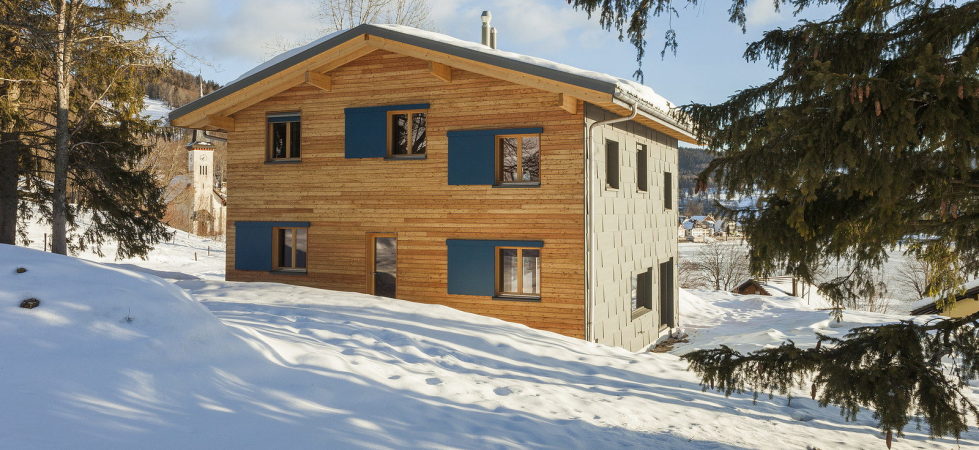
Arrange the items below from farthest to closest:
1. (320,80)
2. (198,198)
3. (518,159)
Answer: (198,198)
(320,80)
(518,159)

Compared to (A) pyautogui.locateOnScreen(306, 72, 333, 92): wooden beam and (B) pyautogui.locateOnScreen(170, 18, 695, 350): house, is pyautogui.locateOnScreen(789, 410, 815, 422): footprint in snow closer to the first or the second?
(B) pyautogui.locateOnScreen(170, 18, 695, 350): house

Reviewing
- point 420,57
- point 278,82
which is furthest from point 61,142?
point 420,57

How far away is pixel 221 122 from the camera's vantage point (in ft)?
46.4

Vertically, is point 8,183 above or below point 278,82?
below

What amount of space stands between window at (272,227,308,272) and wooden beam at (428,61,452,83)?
4.67 m

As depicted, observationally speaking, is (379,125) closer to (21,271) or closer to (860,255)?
(21,271)

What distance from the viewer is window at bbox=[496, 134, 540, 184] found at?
475 inches

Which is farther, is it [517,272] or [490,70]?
[517,272]

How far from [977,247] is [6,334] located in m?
8.36

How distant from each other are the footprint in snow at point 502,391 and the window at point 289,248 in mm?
8026

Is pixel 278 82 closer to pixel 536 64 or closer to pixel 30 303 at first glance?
pixel 536 64

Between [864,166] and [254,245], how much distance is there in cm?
1270

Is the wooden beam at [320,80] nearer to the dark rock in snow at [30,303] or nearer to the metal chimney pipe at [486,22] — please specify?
the metal chimney pipe at [486,22]

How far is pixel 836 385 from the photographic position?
4.81 meters
